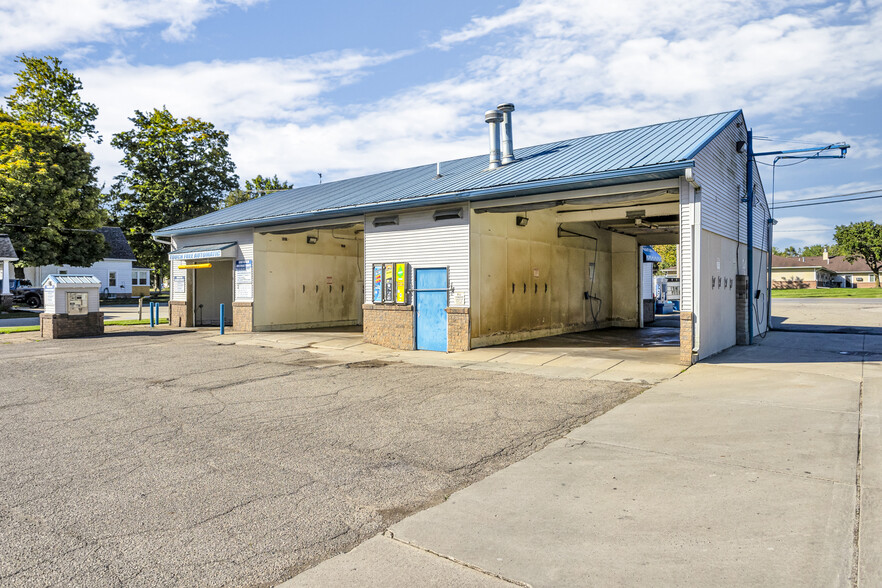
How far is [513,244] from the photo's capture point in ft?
52.5

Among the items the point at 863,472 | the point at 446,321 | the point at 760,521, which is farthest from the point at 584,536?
the point at 446,321

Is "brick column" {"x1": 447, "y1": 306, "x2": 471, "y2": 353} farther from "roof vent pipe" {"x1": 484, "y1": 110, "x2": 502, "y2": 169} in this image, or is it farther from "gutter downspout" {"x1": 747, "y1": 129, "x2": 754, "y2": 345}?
"gutter downspout" {"x1": 747, "y1": 129, "x2": 754, "y2": 345}

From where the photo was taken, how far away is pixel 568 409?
7.77 meters

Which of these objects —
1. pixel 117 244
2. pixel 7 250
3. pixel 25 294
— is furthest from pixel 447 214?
pixel 117 244

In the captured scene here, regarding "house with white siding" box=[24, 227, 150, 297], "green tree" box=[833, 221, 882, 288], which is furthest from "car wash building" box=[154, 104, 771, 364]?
"green tree" box=[833, 221, 882, 288]

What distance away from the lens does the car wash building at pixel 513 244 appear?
1229cm

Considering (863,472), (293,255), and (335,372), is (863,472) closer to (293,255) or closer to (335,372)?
(335,372)

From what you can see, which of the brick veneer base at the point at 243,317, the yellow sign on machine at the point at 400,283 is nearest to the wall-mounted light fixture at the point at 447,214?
the yellow sign on machine at the point at 400,283

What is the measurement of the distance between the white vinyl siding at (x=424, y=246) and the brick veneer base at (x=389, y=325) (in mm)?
355

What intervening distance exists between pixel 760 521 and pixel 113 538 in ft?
14.2

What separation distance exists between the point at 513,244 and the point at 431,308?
3.04 meters

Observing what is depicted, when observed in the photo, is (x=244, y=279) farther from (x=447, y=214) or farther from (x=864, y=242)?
(x=864, y=242)

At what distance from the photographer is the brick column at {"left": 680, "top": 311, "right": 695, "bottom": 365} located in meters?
11.5

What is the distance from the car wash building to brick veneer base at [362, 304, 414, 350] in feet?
0.14
